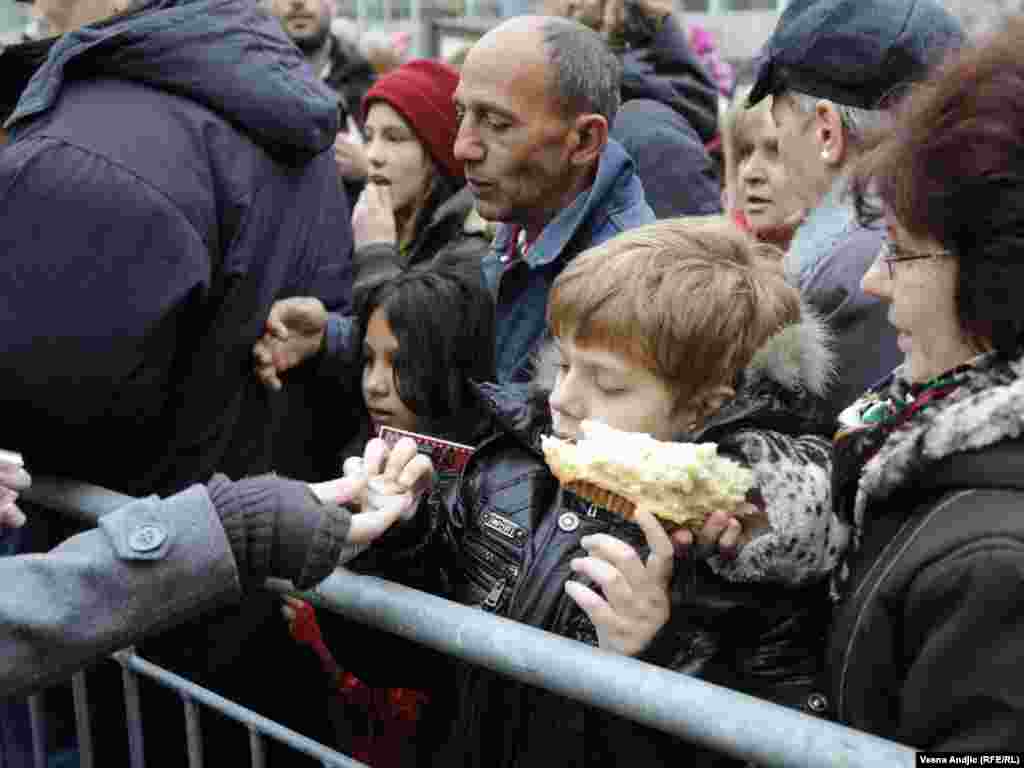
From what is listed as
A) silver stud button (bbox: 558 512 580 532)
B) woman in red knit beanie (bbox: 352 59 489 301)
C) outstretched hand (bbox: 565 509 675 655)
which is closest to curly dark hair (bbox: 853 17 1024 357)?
outstretched hand (bbox: 565 509 675 655)

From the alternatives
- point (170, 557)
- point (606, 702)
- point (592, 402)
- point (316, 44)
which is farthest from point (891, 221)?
point (316, 44)

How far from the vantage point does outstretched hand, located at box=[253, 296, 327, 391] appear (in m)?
2.63

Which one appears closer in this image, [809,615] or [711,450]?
[711,450]

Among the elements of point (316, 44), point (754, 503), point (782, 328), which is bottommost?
point (316, 44)

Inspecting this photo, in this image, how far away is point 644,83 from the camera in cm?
446

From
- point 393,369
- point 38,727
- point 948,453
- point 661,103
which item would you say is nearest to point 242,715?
point 38,727

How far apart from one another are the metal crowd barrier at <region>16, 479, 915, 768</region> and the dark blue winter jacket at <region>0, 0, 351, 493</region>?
27.9 inches

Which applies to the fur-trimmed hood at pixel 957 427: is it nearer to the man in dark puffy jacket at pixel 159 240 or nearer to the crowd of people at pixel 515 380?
the crowd of people at pixel 515 380

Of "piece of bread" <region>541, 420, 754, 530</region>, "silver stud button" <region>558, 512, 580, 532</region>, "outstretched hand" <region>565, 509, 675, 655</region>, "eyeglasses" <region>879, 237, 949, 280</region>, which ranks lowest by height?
"silver stud button" <region>558, 512, 580, 532</region>

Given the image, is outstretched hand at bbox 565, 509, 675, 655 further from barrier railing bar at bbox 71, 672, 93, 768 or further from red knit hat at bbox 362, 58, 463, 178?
red knit hat at bbox 362, 58, 463, 178

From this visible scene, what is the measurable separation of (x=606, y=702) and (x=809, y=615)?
495 mm

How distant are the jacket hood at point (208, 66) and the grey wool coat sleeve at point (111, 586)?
3.50 feet

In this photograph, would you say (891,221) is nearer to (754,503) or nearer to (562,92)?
(754,503)

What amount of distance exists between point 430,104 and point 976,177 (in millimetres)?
3036
